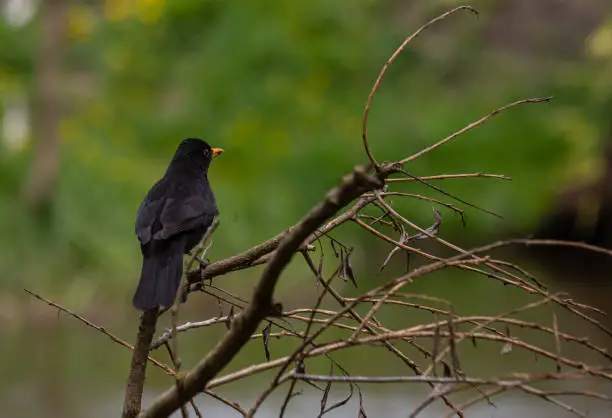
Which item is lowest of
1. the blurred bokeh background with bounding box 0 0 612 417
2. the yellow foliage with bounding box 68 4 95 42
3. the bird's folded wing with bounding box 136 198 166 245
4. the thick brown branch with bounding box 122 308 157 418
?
the thick brown branch with bounding box 122 308 157 418

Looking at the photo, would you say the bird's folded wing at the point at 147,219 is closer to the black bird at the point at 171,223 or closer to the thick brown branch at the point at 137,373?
the black bird at the point at 171,223

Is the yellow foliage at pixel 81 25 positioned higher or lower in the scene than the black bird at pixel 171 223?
higher

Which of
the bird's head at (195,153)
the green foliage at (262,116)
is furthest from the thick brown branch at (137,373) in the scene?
the green foliage at (262,116)

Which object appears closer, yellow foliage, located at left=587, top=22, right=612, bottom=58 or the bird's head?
the bird's head

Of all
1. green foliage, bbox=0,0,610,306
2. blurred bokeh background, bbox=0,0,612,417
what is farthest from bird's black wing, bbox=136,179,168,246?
green foliage, bbox=0,0,610,306

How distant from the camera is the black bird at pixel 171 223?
5.08ft

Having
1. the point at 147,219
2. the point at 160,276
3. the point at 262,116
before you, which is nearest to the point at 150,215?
the point at 147,219

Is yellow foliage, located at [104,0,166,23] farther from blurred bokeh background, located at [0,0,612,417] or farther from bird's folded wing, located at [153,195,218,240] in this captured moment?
bird's folded wing, located at [153,195,218,240]

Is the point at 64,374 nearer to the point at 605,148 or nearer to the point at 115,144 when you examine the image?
the point at 115,144

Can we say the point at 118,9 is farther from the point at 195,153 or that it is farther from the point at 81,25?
the point at 195,153

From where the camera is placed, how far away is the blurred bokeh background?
5.55 meters

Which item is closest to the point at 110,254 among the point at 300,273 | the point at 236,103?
the point at 300,273

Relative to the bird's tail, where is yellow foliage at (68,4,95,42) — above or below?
above

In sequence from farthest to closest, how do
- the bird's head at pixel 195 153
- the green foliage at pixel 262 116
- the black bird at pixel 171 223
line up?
the green foliage at pixel 262 116
the bird's head at pixel 195 153
the black bird at pixel 171 223
